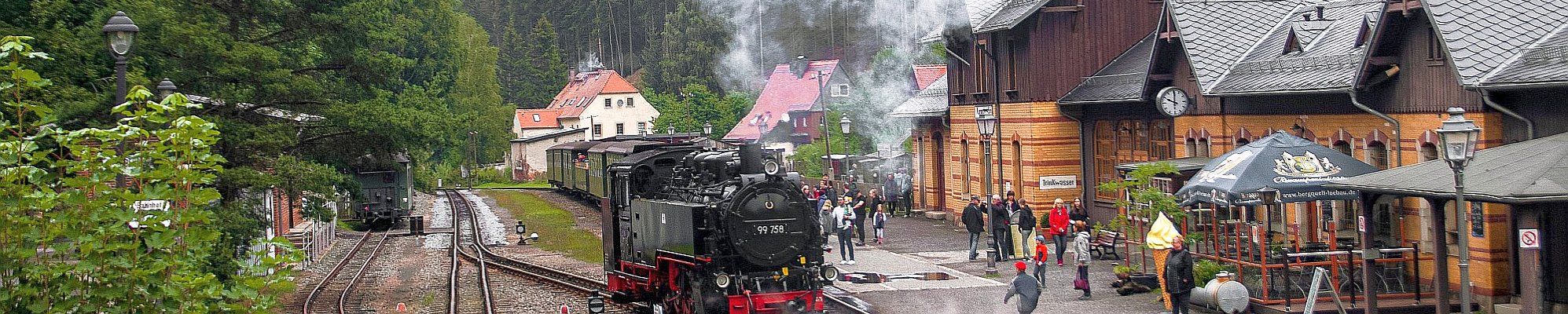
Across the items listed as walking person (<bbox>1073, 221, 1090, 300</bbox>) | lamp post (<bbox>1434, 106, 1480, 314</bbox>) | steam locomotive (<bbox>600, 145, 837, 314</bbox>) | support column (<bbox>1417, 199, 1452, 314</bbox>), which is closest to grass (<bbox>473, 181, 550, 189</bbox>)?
walking person (<bbox>1073, 221, 1090, 300</bbox>)

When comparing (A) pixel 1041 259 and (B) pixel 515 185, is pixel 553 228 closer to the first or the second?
(A) pixel 1041 259

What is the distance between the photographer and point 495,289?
22859 millimetres

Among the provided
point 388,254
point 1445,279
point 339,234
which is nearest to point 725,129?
point 339,234

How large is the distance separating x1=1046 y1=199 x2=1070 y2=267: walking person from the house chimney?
1896cm

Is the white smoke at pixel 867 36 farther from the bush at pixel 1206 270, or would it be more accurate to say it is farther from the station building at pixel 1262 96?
the bush at pixel 1206 270

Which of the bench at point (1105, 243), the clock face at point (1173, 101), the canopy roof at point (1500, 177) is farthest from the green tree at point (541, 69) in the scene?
the canopy roof at point (1500, 177)

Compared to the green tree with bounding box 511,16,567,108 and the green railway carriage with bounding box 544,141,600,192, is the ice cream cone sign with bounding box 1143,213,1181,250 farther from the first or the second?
the green tree with bounding box 511,16,567,108

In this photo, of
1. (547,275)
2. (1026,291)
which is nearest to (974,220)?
(547,275)

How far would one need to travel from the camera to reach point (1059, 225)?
22.3m

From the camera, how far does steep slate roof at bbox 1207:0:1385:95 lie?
60.6 feet

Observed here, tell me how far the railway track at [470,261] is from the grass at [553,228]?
150 centimetres

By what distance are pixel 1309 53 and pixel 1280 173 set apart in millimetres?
4438

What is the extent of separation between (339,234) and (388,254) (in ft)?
24.8

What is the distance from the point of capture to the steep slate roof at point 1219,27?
73.5 feet
